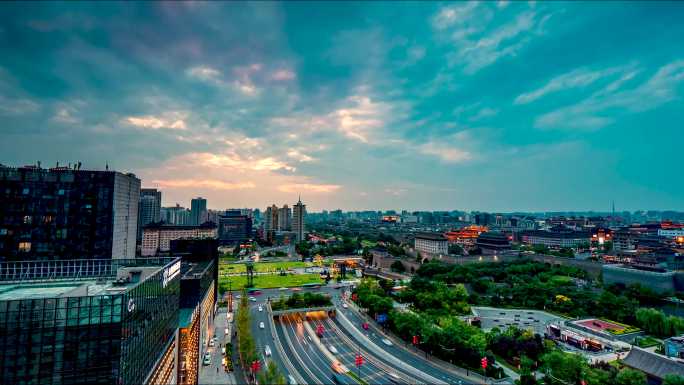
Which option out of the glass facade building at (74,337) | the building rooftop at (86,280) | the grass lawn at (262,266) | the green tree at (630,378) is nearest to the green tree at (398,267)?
the grass lawn at (262,266)

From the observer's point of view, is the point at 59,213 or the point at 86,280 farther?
the point at 59,213

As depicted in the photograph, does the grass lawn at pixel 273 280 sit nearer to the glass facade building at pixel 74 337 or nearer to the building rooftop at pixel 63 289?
the building rooftop at pixel 63 289

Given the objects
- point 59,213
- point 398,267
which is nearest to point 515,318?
point 398,267

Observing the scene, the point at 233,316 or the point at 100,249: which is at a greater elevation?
the point at 100,249

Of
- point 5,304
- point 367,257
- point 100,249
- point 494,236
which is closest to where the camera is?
point 5,304

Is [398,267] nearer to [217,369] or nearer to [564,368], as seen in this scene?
[564,368]

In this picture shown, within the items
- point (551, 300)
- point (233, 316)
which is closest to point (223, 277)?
point (233, 316)

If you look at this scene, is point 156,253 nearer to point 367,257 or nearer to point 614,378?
point 367,257
